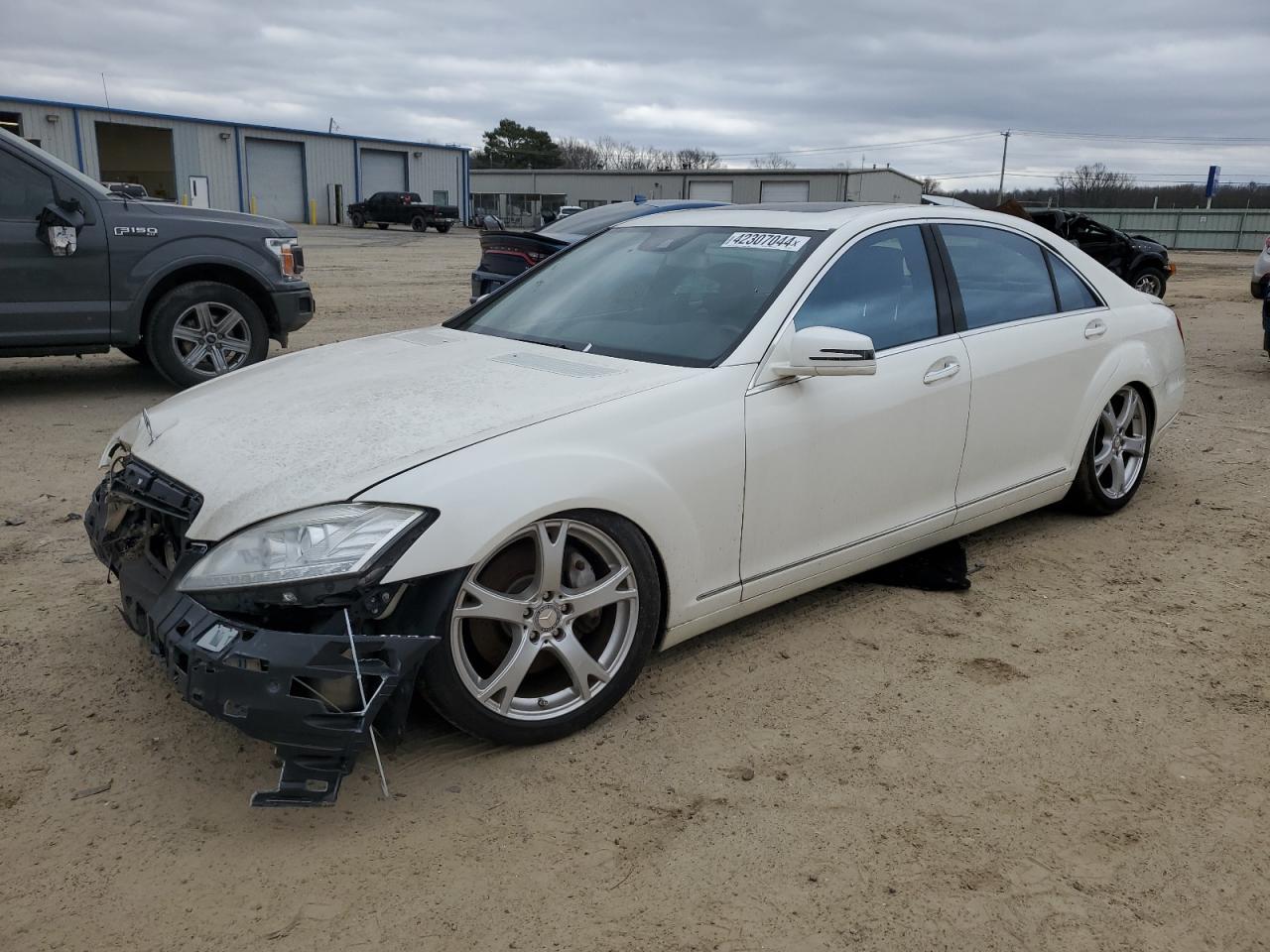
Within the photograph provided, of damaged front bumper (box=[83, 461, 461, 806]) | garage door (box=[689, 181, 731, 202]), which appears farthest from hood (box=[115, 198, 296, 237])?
garage door (box=[689, 181, 731, 202])

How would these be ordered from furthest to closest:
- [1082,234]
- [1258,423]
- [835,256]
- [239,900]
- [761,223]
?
[1082,234] → [1258,423] → [761,223] → [835,256] → [239,900]

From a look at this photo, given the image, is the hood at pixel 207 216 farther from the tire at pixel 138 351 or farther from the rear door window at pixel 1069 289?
the rear door window at pixel 1069 289

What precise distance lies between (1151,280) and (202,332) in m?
15.0

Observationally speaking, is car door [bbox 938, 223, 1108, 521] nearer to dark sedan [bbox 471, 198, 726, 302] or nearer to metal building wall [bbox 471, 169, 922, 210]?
dark sedan [bbox 471, 198, 726, 302]

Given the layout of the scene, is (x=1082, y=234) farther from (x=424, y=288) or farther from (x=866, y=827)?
(x=866, y=827)

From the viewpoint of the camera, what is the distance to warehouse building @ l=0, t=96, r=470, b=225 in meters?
41.3

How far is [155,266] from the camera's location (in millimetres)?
7500

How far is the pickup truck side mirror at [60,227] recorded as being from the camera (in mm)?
7094

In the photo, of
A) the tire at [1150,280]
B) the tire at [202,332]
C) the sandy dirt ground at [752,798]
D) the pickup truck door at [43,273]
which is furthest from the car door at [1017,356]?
the tire at [1150,280]

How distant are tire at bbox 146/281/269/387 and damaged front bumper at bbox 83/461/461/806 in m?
5.48

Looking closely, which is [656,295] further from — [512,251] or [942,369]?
[512,251]

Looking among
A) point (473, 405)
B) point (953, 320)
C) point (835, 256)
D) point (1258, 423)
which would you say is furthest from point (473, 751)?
point (1258, 423)

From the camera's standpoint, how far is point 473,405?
3.09m

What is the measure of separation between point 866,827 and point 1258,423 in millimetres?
6373
